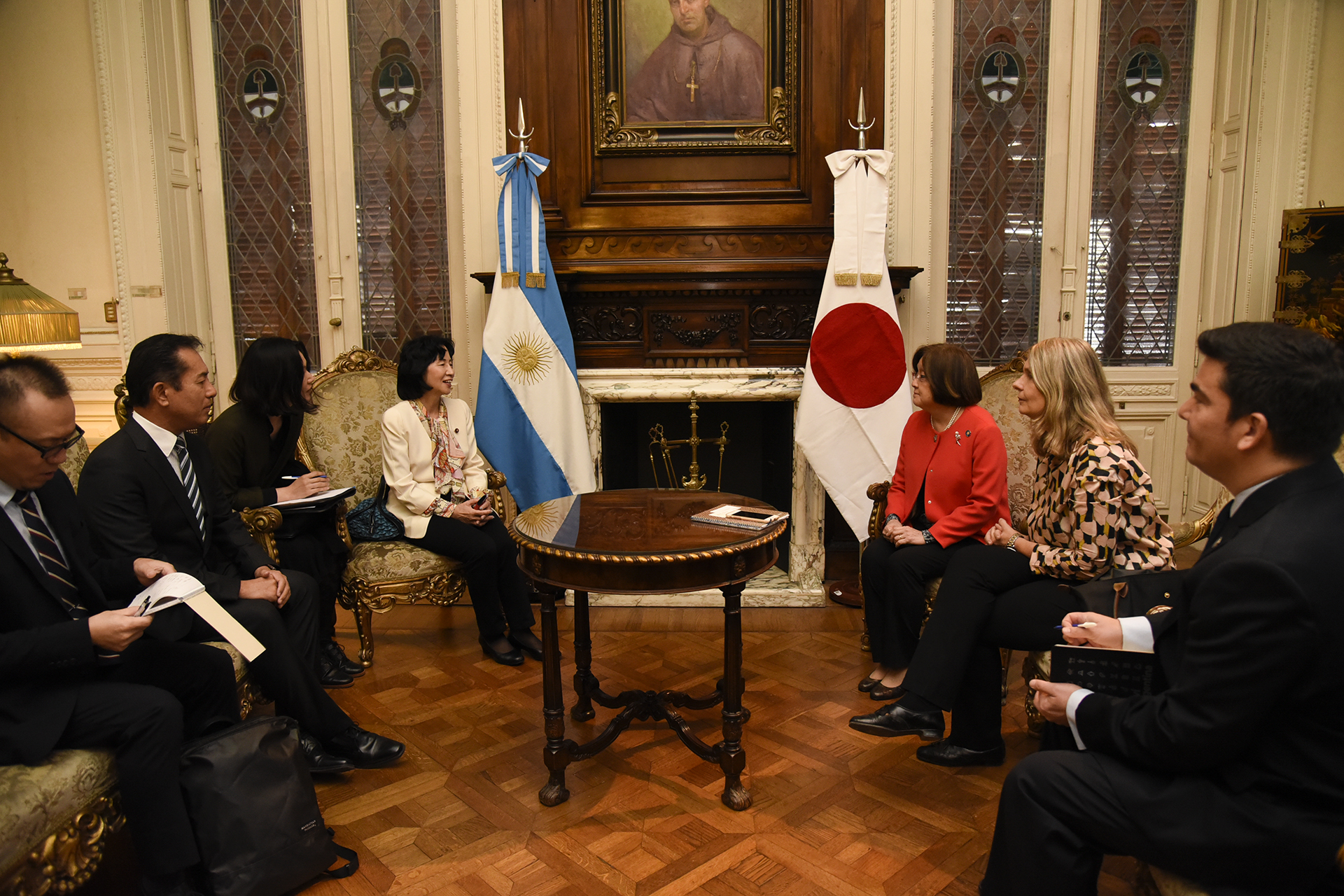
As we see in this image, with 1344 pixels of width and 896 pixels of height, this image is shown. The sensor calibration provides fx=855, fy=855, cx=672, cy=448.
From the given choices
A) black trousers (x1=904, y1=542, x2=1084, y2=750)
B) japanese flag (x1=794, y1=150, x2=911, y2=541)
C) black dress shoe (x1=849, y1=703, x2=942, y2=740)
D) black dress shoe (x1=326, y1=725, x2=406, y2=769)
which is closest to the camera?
black trousers (x1=904, y1=542, x2=1084, y2=750)

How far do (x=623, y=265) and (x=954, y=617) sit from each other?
2.26 m

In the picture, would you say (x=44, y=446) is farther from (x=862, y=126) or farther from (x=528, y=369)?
(x=862, y=126)

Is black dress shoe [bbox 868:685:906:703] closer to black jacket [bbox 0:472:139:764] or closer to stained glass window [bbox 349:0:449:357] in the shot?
black jacket [bbox 0:472:139:764]

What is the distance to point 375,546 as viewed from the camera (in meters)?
3.35

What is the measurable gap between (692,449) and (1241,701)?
297 centimetres

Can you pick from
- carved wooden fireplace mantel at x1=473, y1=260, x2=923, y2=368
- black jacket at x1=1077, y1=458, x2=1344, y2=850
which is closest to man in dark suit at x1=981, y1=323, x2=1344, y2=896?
black jacket at x1=1077, y1=458, x2=1344, y2=850

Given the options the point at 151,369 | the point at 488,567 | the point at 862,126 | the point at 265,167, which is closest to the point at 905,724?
the point at 488,567

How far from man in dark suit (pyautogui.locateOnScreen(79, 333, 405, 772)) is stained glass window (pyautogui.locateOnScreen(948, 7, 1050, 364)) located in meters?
3.23

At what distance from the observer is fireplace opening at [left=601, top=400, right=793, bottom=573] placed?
436cm

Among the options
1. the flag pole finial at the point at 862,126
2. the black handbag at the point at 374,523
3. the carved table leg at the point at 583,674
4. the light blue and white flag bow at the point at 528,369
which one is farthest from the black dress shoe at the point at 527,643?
the flag pole finial at the point at 862,126

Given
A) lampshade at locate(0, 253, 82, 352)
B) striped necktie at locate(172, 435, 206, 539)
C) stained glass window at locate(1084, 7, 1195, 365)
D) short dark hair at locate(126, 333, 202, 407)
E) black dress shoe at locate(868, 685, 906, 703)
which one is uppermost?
stained glass window at locate(1084, 7, 1195, 365)

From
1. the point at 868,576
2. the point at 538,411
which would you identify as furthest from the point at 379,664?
the point at 868,576

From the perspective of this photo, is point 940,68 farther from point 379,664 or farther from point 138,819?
point 138,819

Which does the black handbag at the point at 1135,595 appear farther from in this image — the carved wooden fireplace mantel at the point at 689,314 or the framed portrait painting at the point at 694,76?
the framed portrait painting at the point at 694,76
